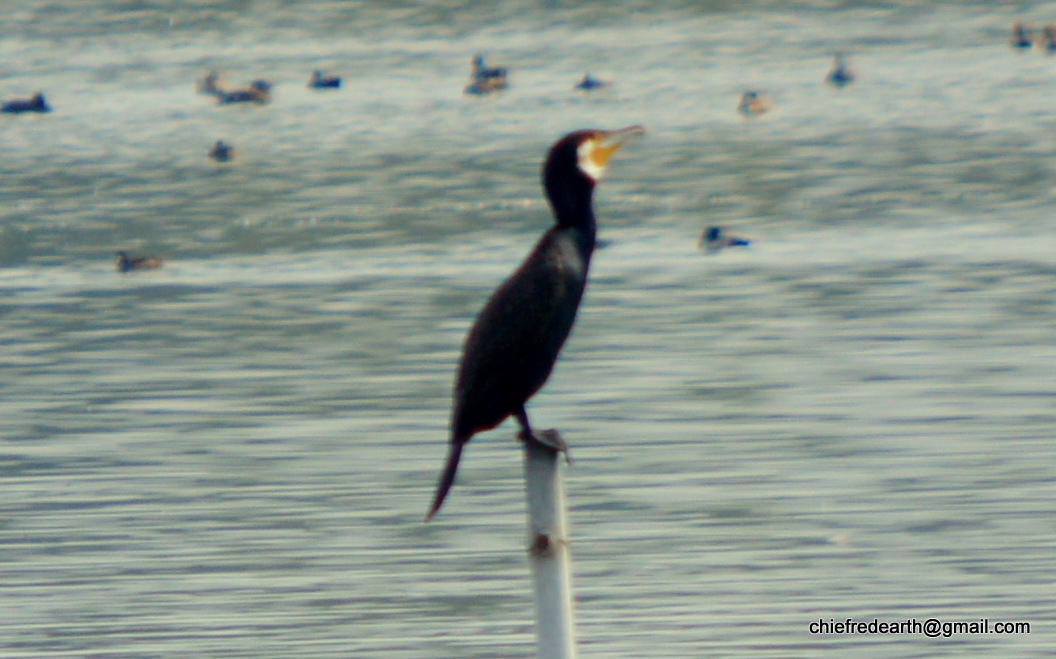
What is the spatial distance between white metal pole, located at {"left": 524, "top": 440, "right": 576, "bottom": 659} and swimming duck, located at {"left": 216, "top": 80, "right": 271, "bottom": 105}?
36743mm

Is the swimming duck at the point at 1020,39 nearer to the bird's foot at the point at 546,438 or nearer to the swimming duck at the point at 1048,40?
the swimming duck at the point at 1048,40

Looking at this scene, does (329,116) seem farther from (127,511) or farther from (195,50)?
(127,511)

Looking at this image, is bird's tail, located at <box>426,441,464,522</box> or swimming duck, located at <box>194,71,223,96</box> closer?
bird's tail, located at <box>426,441,464,522</box>

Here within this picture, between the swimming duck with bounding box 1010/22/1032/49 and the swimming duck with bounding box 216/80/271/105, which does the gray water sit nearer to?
the swimming duck with bounding box 216/80/271/105

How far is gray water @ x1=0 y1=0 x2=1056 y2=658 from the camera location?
9.80 metres

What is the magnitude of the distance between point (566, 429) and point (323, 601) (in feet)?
12.3

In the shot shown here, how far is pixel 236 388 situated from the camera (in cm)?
1531

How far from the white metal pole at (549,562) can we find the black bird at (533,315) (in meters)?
0.85

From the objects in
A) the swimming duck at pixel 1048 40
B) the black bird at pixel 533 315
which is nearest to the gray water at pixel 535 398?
the black bird at pixel 533 315

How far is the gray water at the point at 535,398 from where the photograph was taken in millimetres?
9797

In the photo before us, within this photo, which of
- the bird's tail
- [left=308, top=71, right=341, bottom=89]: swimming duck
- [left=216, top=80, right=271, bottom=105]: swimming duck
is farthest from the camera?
[left=308, top=71, right=341, bottom=89]: swimming duck

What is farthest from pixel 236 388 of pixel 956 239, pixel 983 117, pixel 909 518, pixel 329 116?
pixel 329 116

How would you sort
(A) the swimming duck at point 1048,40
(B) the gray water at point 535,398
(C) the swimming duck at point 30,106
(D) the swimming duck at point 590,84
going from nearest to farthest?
1. (B) the gray water at point 535,398
2. (C) the swimming duck at point 30,106
3. (D) the swimming duck at point 590,84
4. (A) the swimming duck at point 1048,40

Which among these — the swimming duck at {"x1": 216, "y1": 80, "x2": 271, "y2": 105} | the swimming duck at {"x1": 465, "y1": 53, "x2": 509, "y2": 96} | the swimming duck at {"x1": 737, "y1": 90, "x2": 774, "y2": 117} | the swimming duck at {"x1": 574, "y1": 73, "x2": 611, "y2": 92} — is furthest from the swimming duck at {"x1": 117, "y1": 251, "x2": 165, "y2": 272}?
the swimming duck at {"x1": 216, "y1": 80, "x2": 271, "y2": 105}
